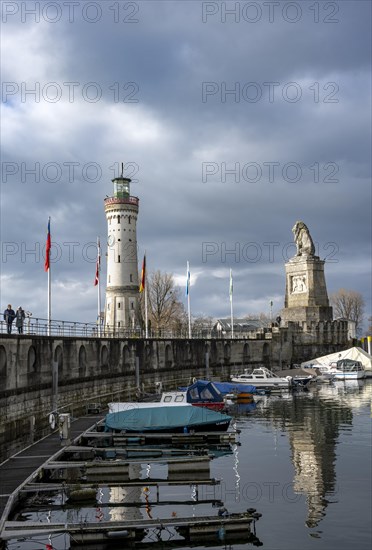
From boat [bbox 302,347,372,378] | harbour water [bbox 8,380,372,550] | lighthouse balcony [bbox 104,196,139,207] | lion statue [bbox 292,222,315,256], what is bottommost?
harbour water [bbox 8,380,372,550]

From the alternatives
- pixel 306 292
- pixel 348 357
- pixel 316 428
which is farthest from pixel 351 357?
pixel 316 428

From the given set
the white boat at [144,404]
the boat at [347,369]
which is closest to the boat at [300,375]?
the boat at [347,369]

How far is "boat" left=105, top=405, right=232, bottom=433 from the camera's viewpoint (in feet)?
123

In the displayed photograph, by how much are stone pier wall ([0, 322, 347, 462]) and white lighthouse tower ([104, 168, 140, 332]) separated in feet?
58.1

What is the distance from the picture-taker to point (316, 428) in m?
44.0

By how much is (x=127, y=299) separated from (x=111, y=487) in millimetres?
77662

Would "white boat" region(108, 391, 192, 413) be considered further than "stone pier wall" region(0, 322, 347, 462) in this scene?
Yes

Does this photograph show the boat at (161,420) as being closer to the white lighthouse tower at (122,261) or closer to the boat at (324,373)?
the boat at (324,373)

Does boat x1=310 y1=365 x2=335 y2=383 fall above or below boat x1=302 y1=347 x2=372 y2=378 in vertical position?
below

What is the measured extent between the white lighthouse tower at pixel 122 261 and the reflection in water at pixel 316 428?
36.2m

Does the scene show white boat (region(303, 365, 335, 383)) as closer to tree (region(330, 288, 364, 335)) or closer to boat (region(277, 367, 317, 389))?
boat (region(277, 367, 317, 389))

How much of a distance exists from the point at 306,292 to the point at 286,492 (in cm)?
8854

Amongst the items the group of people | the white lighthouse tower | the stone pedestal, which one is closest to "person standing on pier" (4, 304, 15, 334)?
the group of people

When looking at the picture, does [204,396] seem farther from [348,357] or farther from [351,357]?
[351,357]
